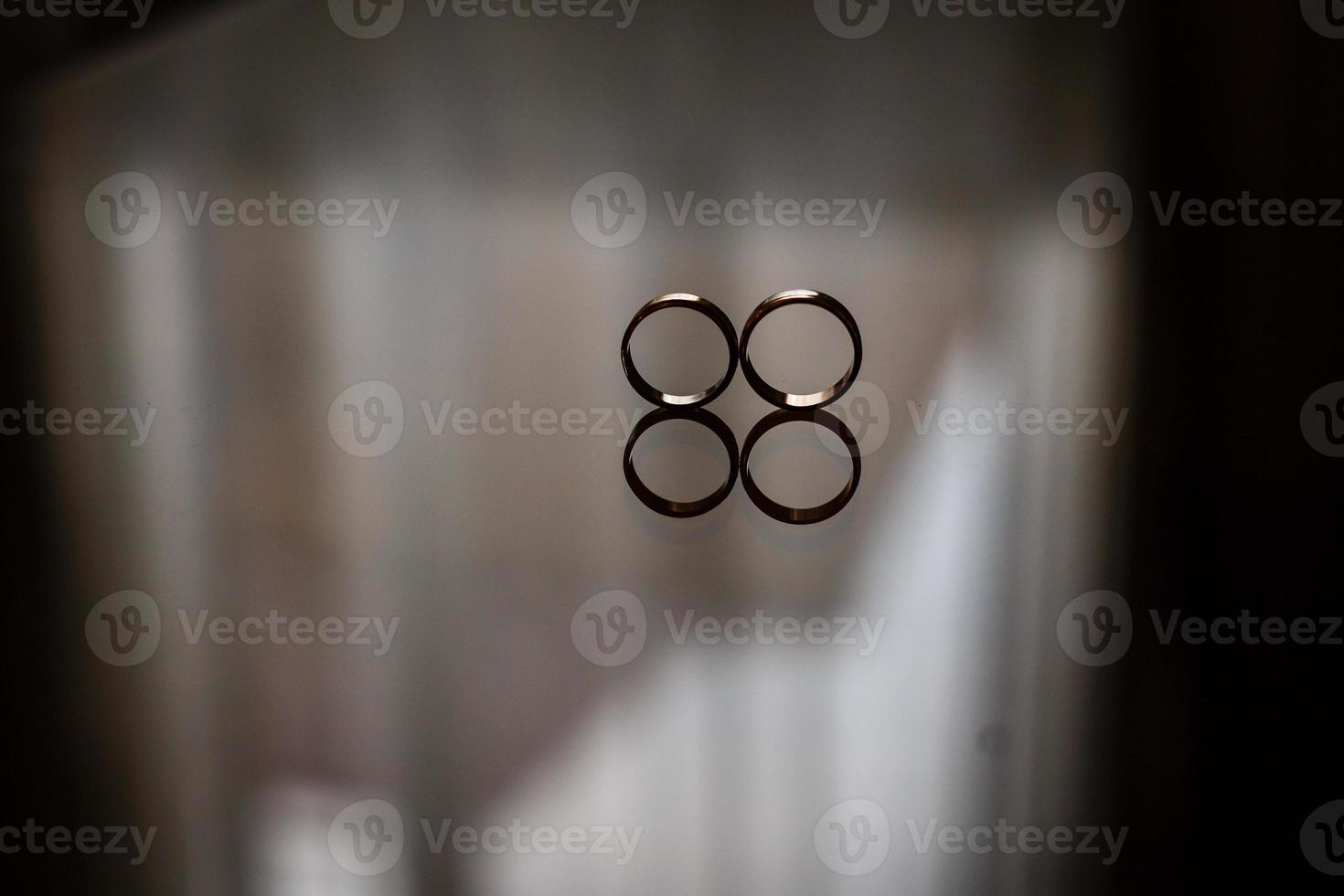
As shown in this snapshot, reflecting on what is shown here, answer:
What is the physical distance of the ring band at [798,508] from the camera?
4.85 feet

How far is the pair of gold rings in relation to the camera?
1448 millimetres

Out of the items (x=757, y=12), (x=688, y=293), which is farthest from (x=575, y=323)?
(x=757, y=12)

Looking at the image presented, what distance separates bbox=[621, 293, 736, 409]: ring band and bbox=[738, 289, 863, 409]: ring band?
1.1 inches

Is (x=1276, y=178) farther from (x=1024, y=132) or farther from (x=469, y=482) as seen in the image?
(x=469, y=482)

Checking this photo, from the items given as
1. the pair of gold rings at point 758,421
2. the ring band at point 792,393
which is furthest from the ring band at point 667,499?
the ring band at point 792,393

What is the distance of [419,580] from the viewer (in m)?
1.50

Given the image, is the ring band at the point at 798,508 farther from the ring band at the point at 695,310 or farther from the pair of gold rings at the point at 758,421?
the ring band at the point at 695,310

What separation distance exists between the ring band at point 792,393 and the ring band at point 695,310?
29 millimetres

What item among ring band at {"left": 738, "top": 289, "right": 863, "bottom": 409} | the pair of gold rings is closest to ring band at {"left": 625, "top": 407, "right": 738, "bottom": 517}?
the pair of gold rings

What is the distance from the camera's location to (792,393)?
4.89 feet

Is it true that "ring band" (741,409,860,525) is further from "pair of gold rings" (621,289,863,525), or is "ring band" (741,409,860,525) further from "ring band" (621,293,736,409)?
"ring band" (621,293,736,409)

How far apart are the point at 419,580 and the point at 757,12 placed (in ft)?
4.04

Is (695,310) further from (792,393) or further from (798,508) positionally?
(798,508)

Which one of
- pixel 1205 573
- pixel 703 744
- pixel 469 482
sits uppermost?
pixel 469 482
